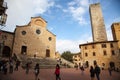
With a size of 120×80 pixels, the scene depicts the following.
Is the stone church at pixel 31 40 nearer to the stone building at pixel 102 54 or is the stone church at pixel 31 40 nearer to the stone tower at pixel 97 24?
the stone building at pixel 102 54

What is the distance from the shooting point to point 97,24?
48.9m

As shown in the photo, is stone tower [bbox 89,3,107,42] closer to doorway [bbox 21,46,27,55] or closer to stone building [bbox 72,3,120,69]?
stone building [bbox 72,3,120,69]

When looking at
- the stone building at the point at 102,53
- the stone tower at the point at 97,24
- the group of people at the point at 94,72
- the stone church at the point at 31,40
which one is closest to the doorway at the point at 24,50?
the stone church at the point at 31,40

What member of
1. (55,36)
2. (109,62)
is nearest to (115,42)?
(109,62)

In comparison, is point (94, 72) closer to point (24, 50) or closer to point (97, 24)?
point (24, 50)

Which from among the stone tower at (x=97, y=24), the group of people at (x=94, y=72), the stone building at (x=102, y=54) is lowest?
the group of people at (x=94, y=72)

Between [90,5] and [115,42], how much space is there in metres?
21.8

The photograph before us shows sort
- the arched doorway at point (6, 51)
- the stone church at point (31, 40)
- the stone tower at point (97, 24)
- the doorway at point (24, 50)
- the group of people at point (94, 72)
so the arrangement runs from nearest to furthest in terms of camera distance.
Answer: the group of people at point (94, 72) < the arched doorway at point (6, 51) < the stone church at point (31, 40) < the doorway at point (24, 50) < the stone tower at point (97, 24)

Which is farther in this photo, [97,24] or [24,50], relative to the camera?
[97,24]

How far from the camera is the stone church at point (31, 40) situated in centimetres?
2989

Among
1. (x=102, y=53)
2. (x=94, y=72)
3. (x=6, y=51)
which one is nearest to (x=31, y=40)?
(x=6, y=51)

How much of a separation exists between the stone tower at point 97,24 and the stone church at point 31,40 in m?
19.1

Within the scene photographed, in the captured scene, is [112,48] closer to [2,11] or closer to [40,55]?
[40,55]

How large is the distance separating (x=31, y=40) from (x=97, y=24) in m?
28.4
